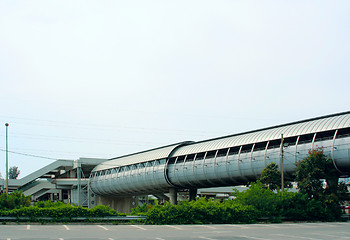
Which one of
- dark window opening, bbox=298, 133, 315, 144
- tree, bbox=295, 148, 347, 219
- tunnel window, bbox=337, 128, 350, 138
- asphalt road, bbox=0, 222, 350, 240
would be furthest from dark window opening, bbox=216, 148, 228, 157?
asphalt road, bbox=0, 222, 350, 240

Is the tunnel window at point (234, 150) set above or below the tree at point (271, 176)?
above

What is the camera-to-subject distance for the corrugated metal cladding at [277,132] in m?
40.4

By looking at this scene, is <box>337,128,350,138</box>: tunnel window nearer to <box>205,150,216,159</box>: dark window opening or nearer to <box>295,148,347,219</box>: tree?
<box>295,148,347,219</box>: tree

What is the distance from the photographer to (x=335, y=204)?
120 ft

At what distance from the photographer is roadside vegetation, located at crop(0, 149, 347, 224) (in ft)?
92.3

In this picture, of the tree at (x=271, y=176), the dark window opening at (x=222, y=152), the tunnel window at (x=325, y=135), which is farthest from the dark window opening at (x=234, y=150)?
the tunnel window at (x=325, y=135)

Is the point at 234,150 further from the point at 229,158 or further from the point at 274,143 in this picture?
the point at 274,143

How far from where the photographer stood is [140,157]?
68.5 metres

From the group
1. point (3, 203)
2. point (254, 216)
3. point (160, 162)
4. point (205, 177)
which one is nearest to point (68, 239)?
point (3, 203)

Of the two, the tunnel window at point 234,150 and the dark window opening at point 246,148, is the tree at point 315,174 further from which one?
the tunnel window at point 234,150

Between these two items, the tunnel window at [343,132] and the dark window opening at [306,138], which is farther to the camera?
the dark window opening at [306,138]

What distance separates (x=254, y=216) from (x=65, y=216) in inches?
510

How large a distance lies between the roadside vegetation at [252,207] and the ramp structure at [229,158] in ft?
6.38

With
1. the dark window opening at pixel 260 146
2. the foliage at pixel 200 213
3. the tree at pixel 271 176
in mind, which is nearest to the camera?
the foliage at pixel 200 213
